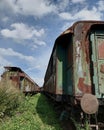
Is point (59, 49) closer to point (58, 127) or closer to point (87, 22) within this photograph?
point (87, 22)

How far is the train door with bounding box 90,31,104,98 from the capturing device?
18.6 feet

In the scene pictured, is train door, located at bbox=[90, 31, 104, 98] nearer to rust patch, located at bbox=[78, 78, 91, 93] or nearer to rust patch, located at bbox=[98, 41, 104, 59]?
rust patch, located at bbox=[98, 41, 104, 59]

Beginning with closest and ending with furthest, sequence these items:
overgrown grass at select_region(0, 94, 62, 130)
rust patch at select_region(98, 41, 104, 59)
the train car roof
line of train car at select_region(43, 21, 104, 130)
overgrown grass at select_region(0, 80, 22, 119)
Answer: line of train car at select_region(43, 21, 104, 130)
rust patch at select_region(98, 41, 104, 59)
the train car roof
overgrown grass at select_region(0, 94, 62, 130)
overgrown grass at select_region(0, 80, 22, 119)

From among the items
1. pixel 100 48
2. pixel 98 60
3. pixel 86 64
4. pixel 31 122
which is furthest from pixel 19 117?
pixel 100 48

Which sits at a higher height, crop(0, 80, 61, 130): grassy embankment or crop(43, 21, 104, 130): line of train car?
crop(43, 21, 104, 130): line of train car

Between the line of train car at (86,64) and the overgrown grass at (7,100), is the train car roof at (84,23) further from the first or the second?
the overgrown grass at (7,100)

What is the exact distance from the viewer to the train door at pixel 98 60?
5.66m

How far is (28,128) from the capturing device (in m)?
6.43

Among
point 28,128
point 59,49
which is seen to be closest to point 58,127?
point 28,128

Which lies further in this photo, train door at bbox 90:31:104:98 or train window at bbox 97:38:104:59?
train window at bbox 97:38:104:59

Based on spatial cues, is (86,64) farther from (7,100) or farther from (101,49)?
(7,100)

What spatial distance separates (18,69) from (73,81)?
49.7 ft

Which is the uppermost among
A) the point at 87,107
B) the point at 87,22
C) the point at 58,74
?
the point at 87,22

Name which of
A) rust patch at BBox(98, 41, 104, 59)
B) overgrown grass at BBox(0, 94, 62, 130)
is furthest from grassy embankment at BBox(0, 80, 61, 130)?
rust patch at BBox(98, 41, 104, 59)
